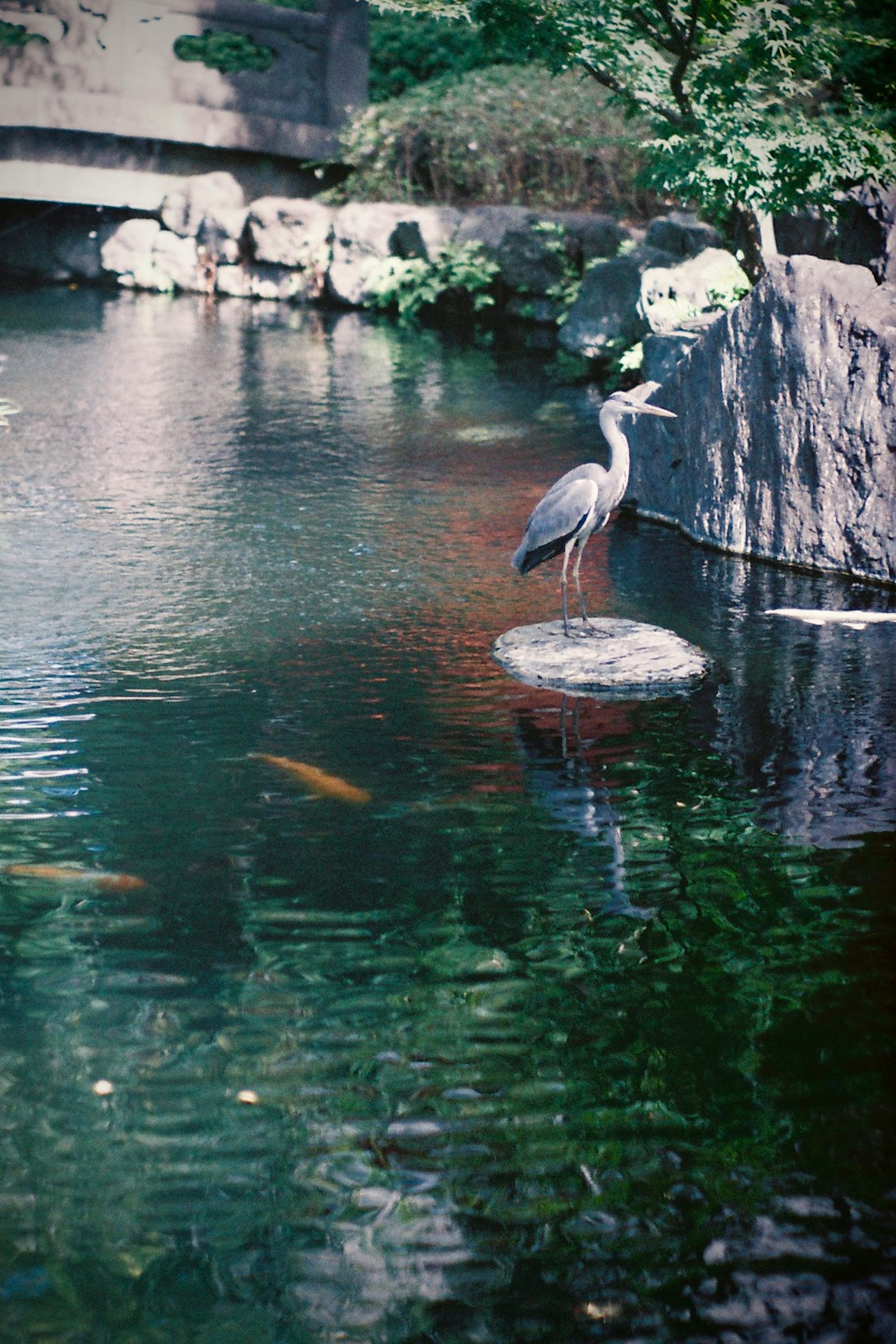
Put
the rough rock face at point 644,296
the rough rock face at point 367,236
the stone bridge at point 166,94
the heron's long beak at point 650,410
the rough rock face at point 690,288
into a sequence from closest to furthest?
the heron's long beak at point 650,410
the rough rock face at point 690,288
the rough rock face at point 644,296
the rough rock face at point 367,236
the stone bridge at point 166,94

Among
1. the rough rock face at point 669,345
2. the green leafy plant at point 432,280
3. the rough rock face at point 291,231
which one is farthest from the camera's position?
the rough rock face at point 291,231

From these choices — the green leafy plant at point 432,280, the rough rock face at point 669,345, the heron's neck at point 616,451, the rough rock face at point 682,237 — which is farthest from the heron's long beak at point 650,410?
the green leafy plant at point 432,280

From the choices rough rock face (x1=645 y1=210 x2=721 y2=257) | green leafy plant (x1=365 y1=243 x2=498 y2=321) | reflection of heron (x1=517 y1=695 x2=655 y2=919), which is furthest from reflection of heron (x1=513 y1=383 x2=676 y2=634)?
green leafy plant (x1=365 y1=243 x2=498 y2=321)

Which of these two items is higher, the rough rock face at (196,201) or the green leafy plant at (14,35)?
the green leafy plant at (14,35)

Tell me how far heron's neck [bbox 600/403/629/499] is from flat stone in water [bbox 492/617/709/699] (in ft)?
2.14

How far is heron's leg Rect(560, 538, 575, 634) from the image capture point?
602 centimetres

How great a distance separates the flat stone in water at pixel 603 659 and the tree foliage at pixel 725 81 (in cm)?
503

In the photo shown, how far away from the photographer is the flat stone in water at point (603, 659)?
19.4 ft

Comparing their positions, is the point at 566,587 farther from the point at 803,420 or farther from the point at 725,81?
the point at 725,81

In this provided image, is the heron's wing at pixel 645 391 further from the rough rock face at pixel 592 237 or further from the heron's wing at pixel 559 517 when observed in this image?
the rough rock face at pixel 592 237

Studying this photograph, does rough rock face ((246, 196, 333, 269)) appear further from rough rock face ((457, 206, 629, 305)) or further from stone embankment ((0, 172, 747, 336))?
rough rock face ((457, 206, 629, 305))

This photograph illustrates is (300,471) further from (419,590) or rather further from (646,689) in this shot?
(646,689)

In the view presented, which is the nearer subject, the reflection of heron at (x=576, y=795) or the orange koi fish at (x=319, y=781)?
the reflection of heron at (x=576, y=795)

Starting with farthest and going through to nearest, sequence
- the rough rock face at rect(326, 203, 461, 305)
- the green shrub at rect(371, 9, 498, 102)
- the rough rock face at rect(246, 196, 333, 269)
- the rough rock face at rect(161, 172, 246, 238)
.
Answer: the green shrub at rect(371, 9, 498, 102), the rough rock face at rect(161, 172, 246, 238), the rough rock face at rect(246, 196, 333, 269), the rough rock face at rect(326, 203, 461, 305)
